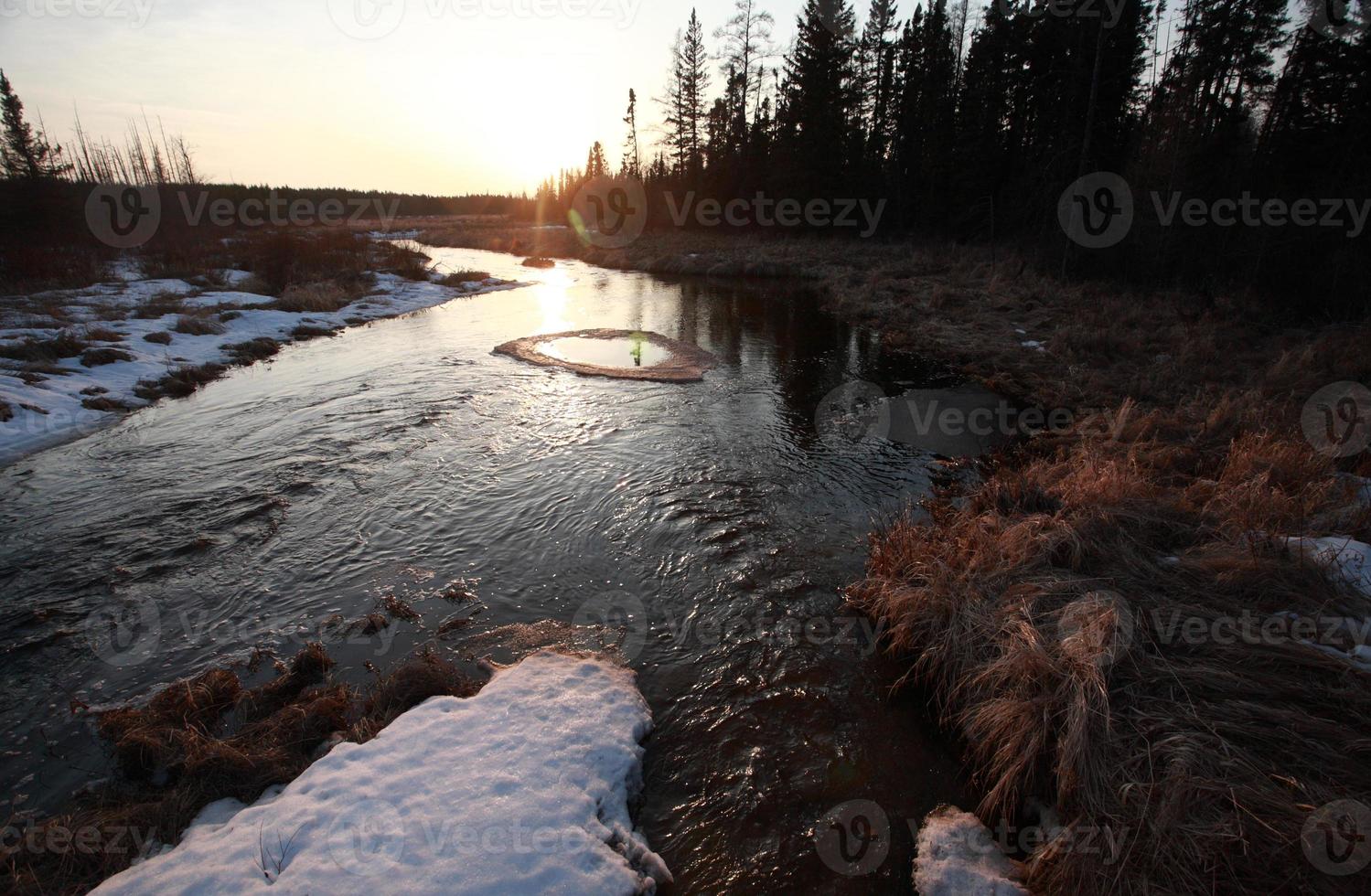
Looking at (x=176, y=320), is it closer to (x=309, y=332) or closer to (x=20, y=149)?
(x=309, y=332)

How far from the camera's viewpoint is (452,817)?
330cm

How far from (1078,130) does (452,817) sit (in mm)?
31267

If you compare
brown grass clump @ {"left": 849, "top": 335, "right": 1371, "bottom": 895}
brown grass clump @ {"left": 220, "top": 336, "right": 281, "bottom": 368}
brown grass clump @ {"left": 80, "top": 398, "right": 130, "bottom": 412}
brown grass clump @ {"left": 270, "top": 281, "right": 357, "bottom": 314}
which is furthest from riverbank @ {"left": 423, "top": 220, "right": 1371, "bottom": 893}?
brown grass clump @ {"left": 270, "top": 281, "right": 357, "bottom": 314}

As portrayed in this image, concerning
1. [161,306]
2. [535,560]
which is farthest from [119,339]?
[535,560]

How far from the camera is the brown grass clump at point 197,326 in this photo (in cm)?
1523

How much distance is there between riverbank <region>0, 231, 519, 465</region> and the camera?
10516mm

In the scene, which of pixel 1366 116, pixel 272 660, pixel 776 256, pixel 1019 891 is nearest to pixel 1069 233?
pixel 1366 116

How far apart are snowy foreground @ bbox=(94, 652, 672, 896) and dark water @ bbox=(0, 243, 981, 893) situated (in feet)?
1.37

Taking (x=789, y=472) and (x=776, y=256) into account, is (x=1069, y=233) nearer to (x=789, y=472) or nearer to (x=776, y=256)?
(x=776, y=256)

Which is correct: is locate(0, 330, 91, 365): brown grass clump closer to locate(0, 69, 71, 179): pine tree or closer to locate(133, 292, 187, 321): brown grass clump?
locate(133, 292, 187, 321): brown grass clump

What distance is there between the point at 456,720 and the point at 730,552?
11.4ft

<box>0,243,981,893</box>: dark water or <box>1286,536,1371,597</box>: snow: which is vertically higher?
<box>1286,536,1371,597</box>: snow

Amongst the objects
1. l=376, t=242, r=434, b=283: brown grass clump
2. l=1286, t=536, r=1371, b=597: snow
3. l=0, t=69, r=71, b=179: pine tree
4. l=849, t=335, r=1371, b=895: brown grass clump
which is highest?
l=0, t=69, r=71, b=179: pine tree

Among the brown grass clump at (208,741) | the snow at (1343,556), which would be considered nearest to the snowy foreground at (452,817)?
the brown grass clump at (208,741)
